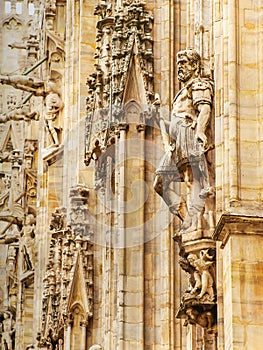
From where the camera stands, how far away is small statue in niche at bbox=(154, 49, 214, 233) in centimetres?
2233

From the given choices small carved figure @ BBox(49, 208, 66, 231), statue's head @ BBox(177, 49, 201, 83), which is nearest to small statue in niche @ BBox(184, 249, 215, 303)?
statue's head @ BBox(177, 49, 201, 83)

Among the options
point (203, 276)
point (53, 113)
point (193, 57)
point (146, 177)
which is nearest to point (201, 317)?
point (203, 276)

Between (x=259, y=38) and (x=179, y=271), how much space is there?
609 centimetres

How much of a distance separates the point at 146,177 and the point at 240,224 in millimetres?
7485

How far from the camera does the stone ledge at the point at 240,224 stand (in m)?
20.6

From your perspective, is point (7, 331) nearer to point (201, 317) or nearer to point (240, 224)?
point (201, 317)

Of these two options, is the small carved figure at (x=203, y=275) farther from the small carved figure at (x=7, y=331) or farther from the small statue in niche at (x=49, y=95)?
the small carved figure at (x=7, y=331)

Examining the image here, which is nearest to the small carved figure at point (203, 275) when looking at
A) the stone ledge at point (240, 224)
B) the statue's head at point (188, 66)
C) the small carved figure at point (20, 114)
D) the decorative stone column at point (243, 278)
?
the decorative stone column at point (243, 278)

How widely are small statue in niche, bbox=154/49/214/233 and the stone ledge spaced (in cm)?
149

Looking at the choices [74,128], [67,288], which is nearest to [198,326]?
[67,288]

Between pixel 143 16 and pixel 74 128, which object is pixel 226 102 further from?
pixel 74 128

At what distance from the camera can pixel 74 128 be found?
118 feet

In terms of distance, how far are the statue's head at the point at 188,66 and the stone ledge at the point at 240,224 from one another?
2.84 meters

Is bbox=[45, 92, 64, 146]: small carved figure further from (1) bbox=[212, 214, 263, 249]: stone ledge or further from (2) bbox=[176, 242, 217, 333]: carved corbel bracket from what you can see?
(1) bbox=[212, 214, 263, 249]: stone ledge
